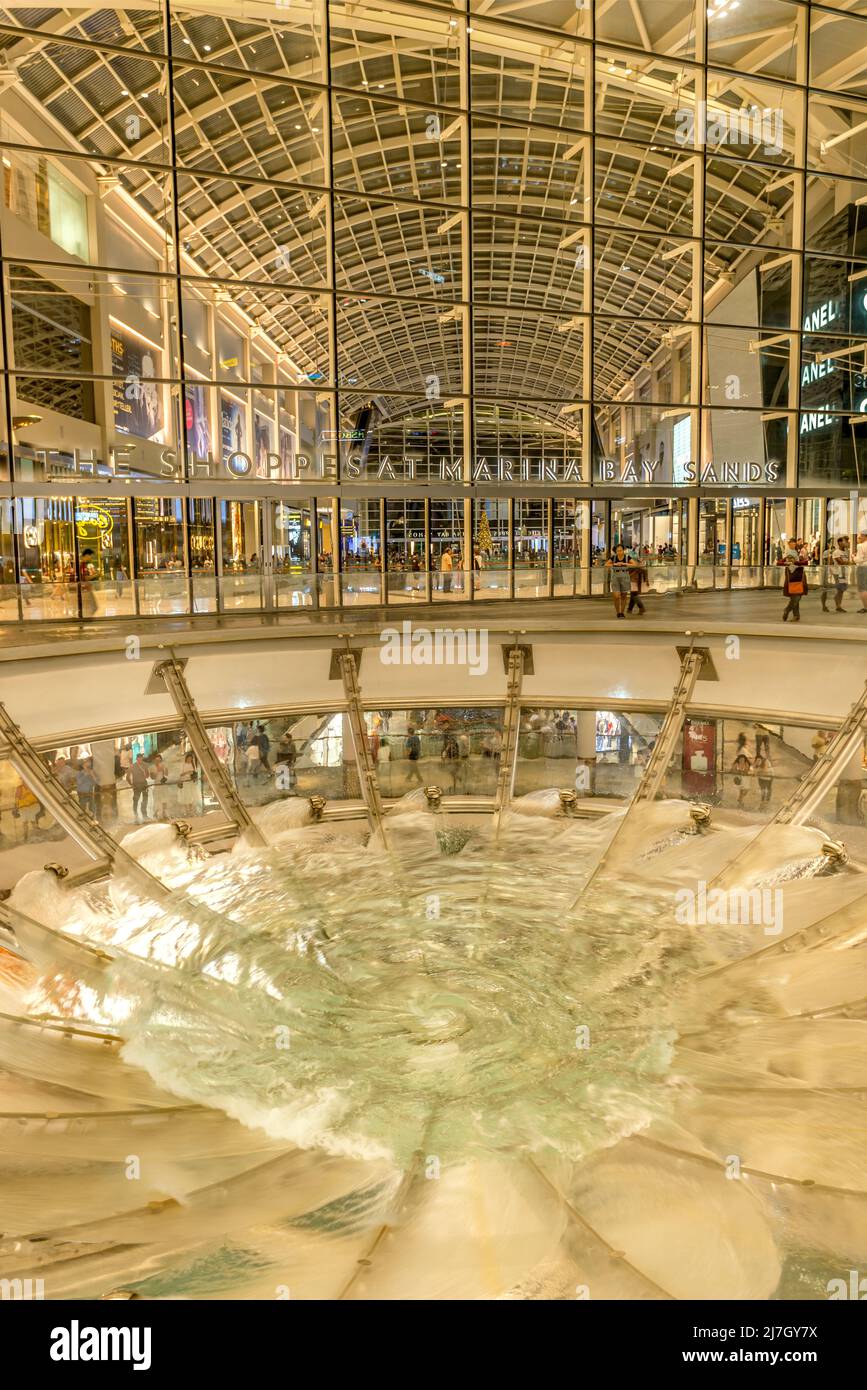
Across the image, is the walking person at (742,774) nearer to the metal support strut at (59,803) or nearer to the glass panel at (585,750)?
the glass panel at (585,750)

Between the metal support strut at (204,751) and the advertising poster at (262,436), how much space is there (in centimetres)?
921

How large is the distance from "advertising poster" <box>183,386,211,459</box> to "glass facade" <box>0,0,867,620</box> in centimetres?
11

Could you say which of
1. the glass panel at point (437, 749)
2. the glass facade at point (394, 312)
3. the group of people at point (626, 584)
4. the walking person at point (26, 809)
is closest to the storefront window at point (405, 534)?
the glass facade at point (394, 312)

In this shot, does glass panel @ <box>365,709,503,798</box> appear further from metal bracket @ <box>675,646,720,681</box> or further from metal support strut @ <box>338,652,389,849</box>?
metal bracket @ <box>675,646,720,681</box>

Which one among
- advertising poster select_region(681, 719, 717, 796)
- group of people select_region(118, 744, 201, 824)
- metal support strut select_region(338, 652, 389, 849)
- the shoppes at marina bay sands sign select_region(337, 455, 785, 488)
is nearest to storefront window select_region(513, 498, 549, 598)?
the shoppes at marina bay sands sign select_region(337, 455, 785, 488)

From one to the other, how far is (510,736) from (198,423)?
12.4 m

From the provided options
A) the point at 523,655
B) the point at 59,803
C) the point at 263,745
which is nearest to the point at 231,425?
the point at 523,655

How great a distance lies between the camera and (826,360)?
2611 centimetres

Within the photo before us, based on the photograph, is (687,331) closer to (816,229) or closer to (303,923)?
(816,229)

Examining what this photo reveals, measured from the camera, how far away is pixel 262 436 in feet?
76.6

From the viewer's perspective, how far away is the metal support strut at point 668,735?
12867mm

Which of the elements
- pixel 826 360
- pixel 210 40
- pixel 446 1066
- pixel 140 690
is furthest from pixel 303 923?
pixel 826 360

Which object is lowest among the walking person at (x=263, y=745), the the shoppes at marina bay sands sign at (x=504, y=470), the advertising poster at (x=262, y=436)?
the walking person at (x=263, y=745)

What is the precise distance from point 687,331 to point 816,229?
5.23 metres
